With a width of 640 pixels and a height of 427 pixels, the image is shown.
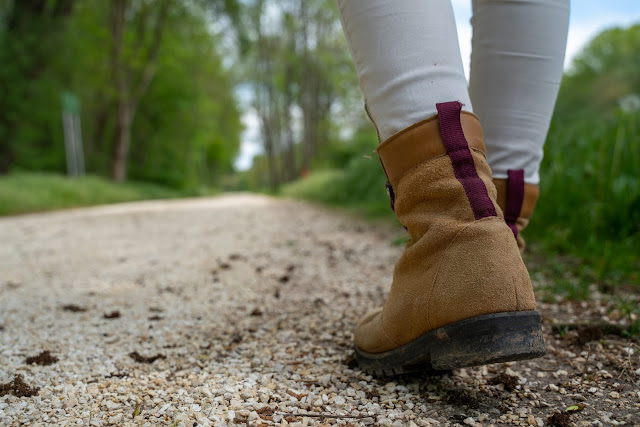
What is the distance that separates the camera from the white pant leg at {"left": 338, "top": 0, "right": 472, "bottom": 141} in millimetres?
877

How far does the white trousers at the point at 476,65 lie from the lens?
0.88m

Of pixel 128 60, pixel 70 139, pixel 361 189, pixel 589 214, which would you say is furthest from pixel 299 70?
pixel 589 214

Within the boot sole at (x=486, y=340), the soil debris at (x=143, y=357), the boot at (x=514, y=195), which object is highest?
the boot at (x=514, y=195)

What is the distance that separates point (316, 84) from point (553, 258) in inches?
603

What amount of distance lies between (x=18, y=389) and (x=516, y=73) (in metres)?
1.27

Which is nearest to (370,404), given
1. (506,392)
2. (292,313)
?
(506,392)

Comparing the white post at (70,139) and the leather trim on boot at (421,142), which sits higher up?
the white post at (70,139)

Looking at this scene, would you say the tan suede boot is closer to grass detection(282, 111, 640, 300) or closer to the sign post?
grass detection(282, 111, 640, 300)

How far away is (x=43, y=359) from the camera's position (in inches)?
43.2

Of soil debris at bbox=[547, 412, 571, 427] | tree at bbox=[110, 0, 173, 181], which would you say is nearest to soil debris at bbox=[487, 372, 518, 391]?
soil debris at bbox=[547, 412, 571, 427]

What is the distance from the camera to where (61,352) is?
3.82ft

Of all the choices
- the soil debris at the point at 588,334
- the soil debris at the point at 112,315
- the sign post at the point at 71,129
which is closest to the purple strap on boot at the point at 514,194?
the soil debris at the point at 588,334

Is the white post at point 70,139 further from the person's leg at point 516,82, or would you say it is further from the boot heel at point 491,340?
the boot heel at point 491,340

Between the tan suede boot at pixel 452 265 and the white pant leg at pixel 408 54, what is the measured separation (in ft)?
0.11
